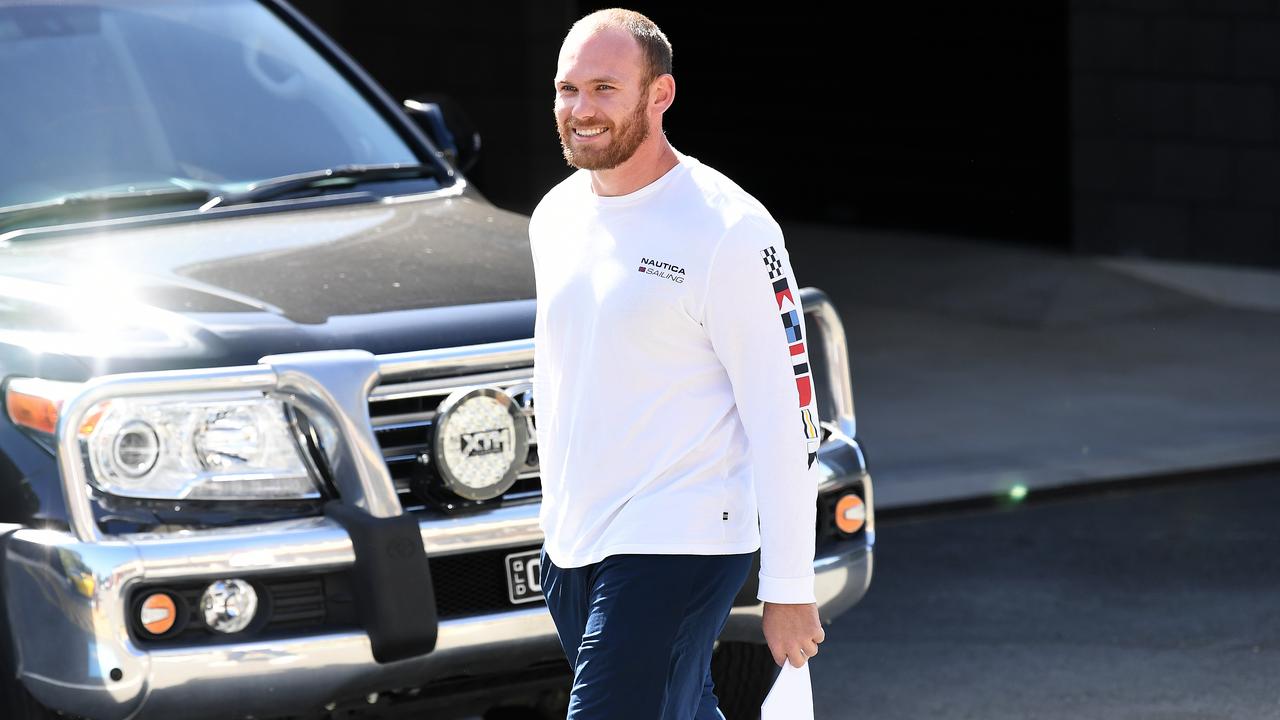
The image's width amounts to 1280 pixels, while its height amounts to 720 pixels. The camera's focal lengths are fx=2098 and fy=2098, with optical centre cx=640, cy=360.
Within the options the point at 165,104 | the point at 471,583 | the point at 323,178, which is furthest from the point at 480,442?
the point at 165,104

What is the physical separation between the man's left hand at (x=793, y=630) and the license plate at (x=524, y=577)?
3.42ft

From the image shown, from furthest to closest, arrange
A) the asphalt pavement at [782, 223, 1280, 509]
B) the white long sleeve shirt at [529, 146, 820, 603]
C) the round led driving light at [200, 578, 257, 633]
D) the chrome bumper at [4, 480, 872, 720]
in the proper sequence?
the asphalt pavement at [782, 223, 1280, 509] → the round led driving light at [200, 578, 257, 633] → the chrome bumper at [4, 480, 872, 720] → the white long sleeve shirt at [529, 146, 820, 603]

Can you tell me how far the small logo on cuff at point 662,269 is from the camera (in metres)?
3.65

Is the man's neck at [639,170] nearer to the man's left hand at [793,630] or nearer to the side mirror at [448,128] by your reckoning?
the man's left hand at [793,630]

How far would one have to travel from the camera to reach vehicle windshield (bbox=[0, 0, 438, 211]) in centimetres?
549

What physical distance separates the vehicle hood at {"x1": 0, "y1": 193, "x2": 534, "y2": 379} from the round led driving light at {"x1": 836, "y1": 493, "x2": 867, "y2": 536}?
92cm

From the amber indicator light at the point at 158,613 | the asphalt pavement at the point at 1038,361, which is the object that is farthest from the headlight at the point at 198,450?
the asphalt pavement at the point at 1038,361

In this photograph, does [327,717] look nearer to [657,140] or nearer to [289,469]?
[289,469]

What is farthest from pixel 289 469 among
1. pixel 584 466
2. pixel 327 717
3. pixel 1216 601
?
pixel 1216 601

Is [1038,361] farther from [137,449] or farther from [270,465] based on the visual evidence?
[137,449]

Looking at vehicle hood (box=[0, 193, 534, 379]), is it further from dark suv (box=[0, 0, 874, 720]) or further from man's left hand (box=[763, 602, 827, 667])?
man's left hand (box=[763, 602, 827, 667])

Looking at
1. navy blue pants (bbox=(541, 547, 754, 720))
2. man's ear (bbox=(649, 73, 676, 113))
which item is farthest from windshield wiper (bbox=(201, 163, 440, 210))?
navy blue pants (bbox=(541, 547, 754, 720))

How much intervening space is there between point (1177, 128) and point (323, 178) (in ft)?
32.5

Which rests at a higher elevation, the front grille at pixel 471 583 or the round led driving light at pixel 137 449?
the round led driving light at pixel 137 449
